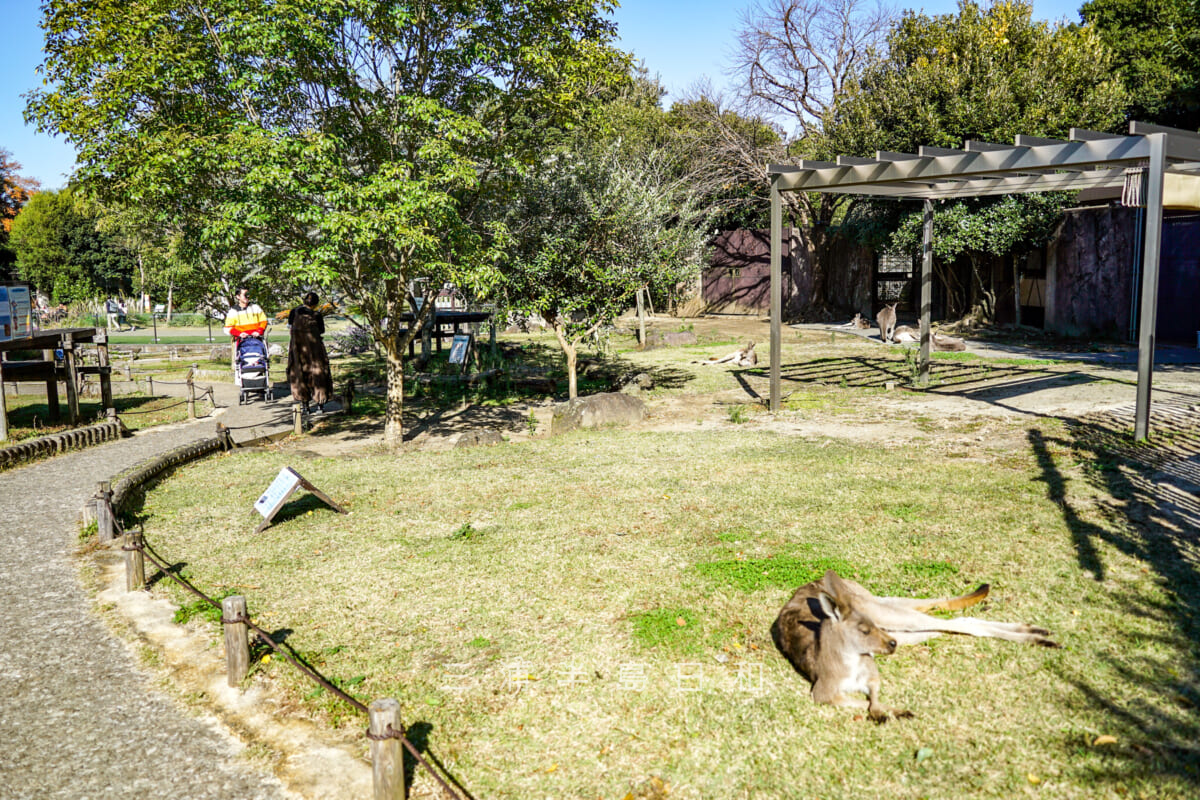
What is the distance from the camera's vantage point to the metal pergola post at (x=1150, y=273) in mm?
8016

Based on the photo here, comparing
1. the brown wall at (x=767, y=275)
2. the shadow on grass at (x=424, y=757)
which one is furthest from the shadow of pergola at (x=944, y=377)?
the brown wall at (x=767, y=275)

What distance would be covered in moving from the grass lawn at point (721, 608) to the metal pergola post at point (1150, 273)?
81 cm

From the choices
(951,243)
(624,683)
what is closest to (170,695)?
(624,683)

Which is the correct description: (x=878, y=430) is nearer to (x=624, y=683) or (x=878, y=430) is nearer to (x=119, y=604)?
(x=624, y=683)

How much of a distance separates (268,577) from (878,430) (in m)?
7.00

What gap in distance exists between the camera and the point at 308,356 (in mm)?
11820

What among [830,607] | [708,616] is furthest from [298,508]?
[830,607]

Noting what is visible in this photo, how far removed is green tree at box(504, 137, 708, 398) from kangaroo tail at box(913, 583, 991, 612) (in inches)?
305

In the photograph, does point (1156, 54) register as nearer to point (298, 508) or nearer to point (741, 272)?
point (741, 272)

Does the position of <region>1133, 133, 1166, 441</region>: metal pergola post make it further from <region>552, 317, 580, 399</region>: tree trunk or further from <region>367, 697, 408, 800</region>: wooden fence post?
<region>367, 697, 408, 800</region>: wooden fence post

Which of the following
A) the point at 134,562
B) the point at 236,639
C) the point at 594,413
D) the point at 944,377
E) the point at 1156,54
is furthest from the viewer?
the point at 1156,54

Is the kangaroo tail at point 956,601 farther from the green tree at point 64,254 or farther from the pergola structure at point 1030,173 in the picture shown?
the green tree at point 64,254

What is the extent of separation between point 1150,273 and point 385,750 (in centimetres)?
852

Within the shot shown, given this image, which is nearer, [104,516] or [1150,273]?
[104,516]
